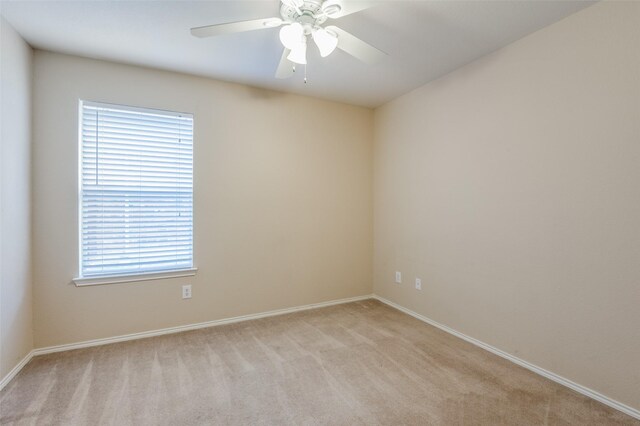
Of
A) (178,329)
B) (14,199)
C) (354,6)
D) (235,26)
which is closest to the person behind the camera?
(354,6)

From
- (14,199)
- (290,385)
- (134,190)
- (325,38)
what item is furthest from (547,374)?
(14,199)

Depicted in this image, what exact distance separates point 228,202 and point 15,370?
197cm

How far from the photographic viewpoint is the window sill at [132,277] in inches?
99.0

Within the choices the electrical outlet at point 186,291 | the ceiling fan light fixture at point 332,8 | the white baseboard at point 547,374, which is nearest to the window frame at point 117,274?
the electrical outlet at point 186,291

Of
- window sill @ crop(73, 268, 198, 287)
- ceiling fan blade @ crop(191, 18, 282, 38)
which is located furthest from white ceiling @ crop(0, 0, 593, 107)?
window sill @ crop(73, 268, 198, 287)

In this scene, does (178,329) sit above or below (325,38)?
below

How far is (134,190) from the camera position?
8.80 feet

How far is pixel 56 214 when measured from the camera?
95.7 inches

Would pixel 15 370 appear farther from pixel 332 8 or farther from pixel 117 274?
pixel 332 8

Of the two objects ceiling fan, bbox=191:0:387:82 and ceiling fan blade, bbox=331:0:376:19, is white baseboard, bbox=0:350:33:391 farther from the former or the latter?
ceiling fan blade, bbox=331:0:376:19

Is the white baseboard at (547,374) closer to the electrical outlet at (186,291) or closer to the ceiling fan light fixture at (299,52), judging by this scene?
the electrical outlet at (186,291)

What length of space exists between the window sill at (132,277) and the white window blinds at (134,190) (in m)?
0.04

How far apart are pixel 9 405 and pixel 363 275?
3212 mm

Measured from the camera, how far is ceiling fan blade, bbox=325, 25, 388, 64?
1.71 m
